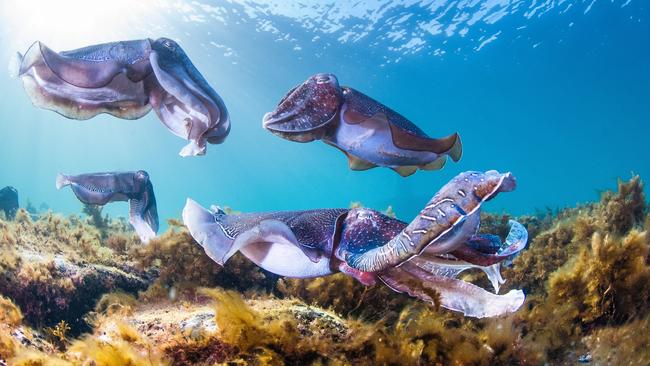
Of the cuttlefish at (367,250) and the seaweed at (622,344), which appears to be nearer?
the cuttlefish at (367,250)

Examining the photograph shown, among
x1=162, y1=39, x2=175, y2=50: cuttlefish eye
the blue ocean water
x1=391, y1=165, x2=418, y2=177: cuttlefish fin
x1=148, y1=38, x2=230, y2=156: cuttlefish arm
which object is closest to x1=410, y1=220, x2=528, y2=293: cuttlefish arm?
x1=391, y1=165, x2=418, y2=177: cuttlefish fin

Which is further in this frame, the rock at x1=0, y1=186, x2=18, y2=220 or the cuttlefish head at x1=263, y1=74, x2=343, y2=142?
the rock at x1=0, y1=186, x2=18, y2=220

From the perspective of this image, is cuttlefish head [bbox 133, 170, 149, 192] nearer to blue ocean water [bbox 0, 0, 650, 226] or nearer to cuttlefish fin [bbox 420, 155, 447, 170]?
cuttlefish fin [bbox 420, 155, 447, 170]

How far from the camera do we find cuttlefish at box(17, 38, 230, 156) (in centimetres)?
287

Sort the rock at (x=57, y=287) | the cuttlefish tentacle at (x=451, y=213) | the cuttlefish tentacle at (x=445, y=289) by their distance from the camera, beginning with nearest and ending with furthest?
the cuttlefish tentacle at (x=451, y=213)
the cuttlefish tentacle at (x=445, y=289)
the rock at (x=57, y=287)

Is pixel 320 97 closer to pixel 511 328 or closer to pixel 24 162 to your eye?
pixel 511 328

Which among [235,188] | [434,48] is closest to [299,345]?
[434,48]

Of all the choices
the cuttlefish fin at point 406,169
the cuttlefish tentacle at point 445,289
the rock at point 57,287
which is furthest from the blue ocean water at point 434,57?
the cuttlefish tentacle at point 445,289

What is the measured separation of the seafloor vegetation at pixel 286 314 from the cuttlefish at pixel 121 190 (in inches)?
20.4

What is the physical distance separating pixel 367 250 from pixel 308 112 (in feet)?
3.65

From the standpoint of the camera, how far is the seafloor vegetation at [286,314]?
2613 mm

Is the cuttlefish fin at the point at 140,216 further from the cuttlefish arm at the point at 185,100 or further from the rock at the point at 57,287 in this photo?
the cuttlefish arm at the point at 185,100

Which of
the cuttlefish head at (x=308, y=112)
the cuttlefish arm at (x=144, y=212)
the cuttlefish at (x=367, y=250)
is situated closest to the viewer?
the cuttlefish at (x=367, y=250)

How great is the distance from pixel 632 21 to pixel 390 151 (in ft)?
142
